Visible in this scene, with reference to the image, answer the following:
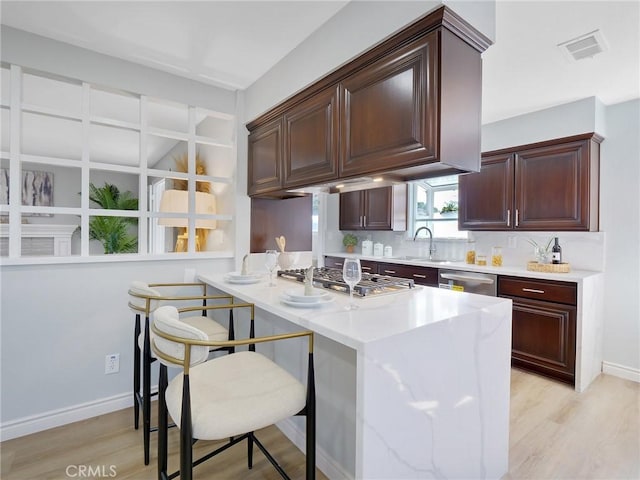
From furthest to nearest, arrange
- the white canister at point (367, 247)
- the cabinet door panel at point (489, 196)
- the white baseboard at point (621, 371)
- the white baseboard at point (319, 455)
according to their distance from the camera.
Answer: the white canister at point (367, 247)
the cabinet door panel at point (489, 196)
the white baseboard at point (621, 371)
the white baseboard at point (319, 455)

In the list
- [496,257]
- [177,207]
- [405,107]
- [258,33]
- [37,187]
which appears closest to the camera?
[405,107]

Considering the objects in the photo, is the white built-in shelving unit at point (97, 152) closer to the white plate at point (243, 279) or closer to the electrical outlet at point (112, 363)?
the white plate at point (243, 279)

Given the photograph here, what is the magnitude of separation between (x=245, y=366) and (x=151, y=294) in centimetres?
77

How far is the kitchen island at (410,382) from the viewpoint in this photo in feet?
3.83

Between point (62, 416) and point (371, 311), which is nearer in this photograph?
point (371, 311)

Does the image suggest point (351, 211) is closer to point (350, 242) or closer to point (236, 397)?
point (350, 242)

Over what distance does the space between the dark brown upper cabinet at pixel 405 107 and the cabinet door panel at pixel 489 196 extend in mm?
1955

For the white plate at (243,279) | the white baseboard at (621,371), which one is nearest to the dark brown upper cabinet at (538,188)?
the white baseboard at (621,371)


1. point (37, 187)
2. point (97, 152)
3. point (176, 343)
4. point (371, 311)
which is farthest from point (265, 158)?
point (37, 187)

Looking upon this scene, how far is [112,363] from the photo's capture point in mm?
2381

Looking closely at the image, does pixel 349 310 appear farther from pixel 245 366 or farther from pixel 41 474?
pixel 41 474

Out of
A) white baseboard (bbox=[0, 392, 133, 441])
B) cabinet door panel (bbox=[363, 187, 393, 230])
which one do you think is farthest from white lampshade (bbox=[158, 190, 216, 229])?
cabinet door panel (bbox=[363, 187, 393, 230])

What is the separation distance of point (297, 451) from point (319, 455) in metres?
0.19

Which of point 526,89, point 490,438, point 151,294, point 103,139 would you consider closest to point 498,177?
point 526,89
